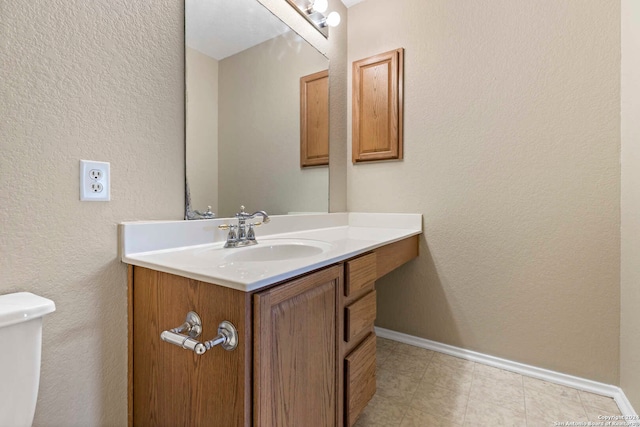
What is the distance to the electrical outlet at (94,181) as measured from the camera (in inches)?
31.3

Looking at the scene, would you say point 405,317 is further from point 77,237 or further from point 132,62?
point 132,62

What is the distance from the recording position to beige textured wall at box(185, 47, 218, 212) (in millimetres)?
1061

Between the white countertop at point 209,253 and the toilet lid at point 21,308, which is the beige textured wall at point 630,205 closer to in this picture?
the white countertop at point 209,253

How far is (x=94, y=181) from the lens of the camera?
814 mm

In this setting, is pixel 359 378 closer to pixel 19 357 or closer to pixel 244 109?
pixel 19 357

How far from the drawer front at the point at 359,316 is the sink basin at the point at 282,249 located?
24 cm

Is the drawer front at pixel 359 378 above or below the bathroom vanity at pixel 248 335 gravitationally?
below

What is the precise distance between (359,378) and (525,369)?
104 cm

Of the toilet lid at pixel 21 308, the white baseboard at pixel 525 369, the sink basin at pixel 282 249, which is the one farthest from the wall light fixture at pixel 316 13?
the white baseboard at pixel 525 369

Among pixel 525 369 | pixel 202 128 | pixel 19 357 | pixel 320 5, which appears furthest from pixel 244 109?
pixel 525 369

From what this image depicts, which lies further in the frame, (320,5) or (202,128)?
(320,5)

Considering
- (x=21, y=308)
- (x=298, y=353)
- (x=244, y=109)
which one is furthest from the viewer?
(x=244, y=109)

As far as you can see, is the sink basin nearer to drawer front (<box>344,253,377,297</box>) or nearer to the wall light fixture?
drawer front (<box>344,253,377,297</box>)

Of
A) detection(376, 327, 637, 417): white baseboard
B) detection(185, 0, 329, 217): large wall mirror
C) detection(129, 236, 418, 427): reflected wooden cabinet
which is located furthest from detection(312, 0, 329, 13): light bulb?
detection(376, 327, 637, 417): white baseboard
